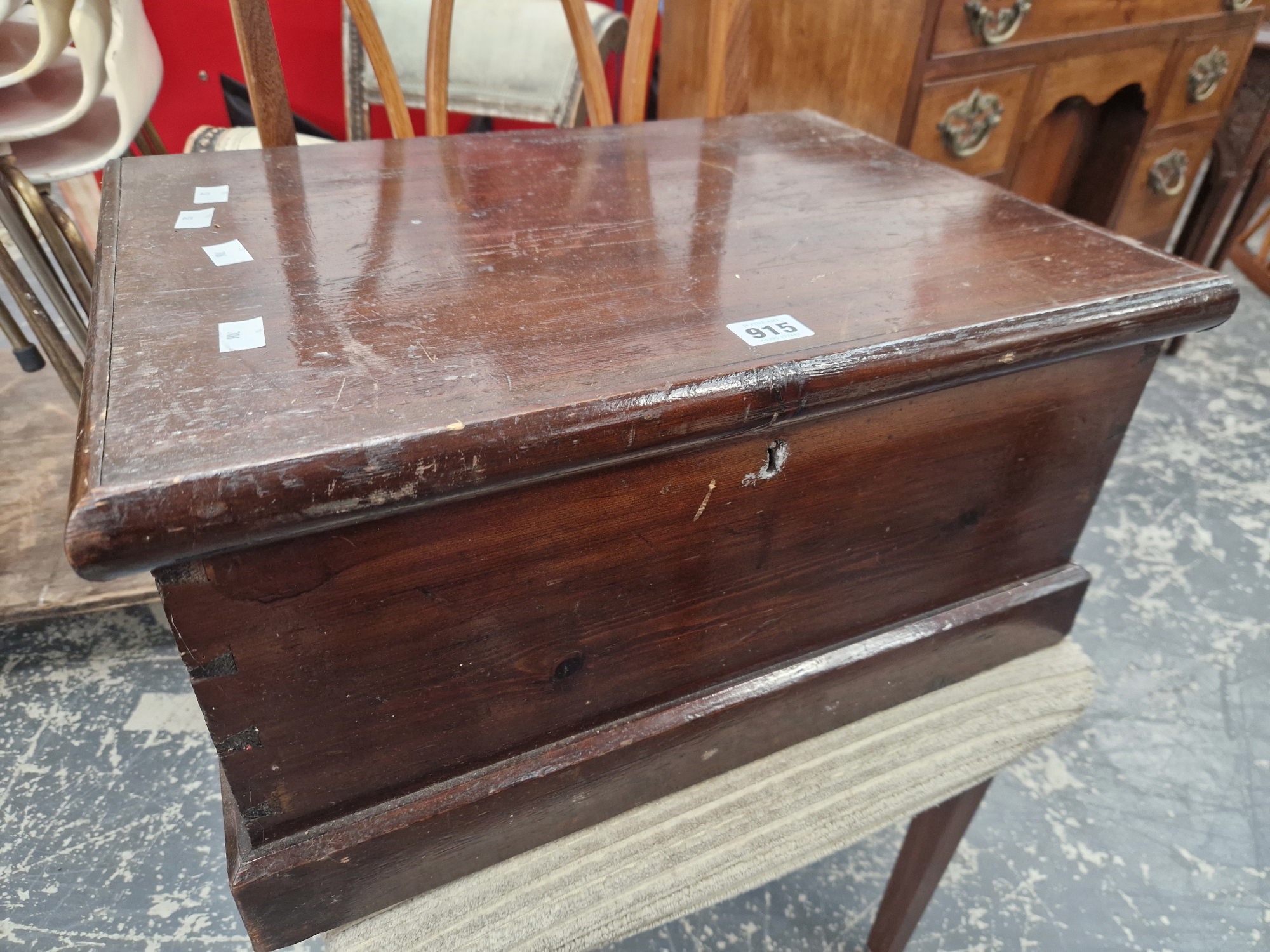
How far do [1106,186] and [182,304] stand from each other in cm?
174

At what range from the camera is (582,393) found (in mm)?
447

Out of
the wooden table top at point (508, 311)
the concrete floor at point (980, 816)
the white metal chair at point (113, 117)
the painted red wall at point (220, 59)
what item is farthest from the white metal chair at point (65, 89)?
the concrete floor at point (980, 816)

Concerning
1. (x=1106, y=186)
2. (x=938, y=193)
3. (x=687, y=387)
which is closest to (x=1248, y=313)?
(x=1106, y=186)

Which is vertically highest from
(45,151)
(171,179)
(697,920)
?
(171,179)

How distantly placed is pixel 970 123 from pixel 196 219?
108 cm

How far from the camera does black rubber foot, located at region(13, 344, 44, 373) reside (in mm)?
1302

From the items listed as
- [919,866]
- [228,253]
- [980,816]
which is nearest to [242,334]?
[228,253]

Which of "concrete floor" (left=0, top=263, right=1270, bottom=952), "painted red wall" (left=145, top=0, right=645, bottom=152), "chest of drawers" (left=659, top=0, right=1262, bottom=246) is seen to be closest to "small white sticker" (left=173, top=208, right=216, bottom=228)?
"concrete floor" (left=0, top=263, right=1270, bottom=952)

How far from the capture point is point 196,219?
2.12 ft

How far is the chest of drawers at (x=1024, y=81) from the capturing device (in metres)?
1.16

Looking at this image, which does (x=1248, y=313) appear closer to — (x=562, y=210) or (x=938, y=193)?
(x=938, y=193)

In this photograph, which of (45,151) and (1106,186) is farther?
(1106,186)

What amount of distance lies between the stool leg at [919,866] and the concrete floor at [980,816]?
73 millimetres

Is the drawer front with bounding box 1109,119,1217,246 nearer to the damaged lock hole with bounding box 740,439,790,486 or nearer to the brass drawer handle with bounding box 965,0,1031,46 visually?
the brass drawer handle with bounding box 965,0,1031,46
